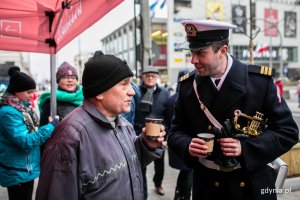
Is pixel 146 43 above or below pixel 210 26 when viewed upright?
above

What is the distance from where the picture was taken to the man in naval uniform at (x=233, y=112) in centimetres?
223

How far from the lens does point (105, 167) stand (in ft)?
5.79

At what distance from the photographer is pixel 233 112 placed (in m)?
2.30

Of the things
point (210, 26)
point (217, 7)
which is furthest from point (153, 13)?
point (217, 7)

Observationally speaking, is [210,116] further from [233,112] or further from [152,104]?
[152,104]

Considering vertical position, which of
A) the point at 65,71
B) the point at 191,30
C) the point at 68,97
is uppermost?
the point at 191,30

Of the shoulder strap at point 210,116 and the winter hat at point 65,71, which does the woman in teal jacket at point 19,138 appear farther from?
the shoulder strap at point 210,116

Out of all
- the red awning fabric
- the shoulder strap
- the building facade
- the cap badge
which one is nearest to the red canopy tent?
the red awning fabric

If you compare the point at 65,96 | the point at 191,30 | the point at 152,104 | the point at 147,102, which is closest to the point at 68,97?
the point at 65,96

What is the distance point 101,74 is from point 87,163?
21.0 inches

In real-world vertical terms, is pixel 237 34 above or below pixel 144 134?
above

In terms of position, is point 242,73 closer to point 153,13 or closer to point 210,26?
point 210,26

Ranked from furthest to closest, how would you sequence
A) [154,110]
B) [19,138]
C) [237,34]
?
[237,34]
[154,110]
[19,138]

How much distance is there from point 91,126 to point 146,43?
6.97 m
